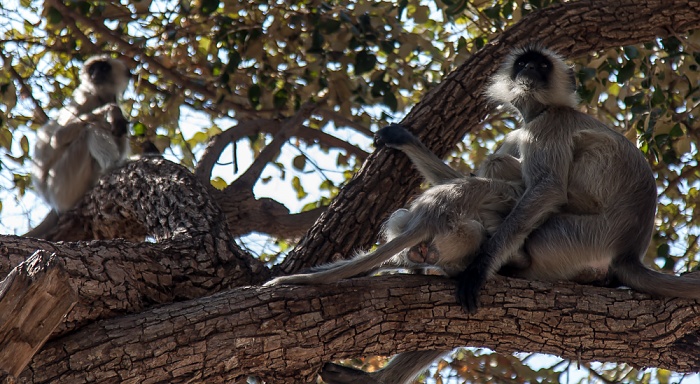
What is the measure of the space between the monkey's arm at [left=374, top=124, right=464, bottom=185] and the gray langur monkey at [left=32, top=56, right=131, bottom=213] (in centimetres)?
226

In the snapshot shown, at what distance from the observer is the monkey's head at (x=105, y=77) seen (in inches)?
247

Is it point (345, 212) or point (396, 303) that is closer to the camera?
point (396, 303)

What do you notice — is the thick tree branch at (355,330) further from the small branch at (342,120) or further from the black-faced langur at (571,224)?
the small branch at (342,120)

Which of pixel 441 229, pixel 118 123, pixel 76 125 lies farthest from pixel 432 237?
pixel 76 125

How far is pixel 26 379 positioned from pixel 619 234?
8.05ft

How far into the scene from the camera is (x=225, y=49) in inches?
221

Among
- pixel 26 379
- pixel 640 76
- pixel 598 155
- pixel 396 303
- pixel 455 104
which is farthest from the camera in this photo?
pixel 640 76

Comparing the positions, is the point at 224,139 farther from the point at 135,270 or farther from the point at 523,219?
the point at 523,219

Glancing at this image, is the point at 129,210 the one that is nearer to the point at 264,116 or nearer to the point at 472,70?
the point at 264,116

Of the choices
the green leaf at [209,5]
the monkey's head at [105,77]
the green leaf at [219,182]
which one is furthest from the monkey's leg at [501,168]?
the monkey's head at [105,77]

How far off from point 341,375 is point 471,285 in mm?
679

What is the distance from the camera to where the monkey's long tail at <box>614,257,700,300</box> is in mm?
3279

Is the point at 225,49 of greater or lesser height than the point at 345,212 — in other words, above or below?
above

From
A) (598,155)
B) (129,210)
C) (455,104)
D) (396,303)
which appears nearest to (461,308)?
(396,303)
